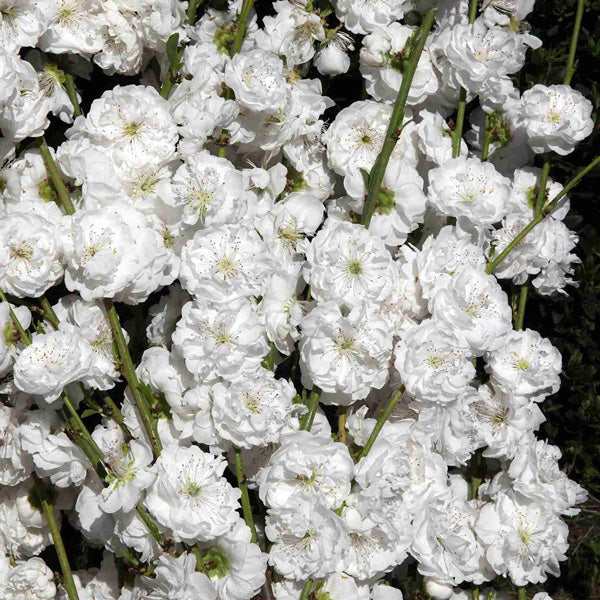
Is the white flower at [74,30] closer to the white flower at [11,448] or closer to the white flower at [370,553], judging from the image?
the white flower at [11,448]

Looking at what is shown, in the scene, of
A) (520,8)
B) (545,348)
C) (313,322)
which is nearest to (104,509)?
(313,322)

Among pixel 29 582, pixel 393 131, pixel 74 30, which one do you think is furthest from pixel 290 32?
pixel 29 582

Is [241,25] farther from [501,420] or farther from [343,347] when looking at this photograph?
[501,420]

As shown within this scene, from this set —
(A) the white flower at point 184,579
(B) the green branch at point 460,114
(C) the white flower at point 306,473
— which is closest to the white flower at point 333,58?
(B) the green branch at point 460,114

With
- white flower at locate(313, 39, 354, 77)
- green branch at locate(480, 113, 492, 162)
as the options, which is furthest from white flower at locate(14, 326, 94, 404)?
green branch at locate(480, 113, 492, 162)

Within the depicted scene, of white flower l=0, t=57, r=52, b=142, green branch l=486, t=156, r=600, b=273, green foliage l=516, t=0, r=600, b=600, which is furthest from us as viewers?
green foliage l=516, t=0, r=600, b=600

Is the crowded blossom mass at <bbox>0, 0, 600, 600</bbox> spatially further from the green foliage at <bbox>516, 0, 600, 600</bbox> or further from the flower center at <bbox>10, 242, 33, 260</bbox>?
the green foliage at <bbox>516, 0, 600, 600</bbox>
